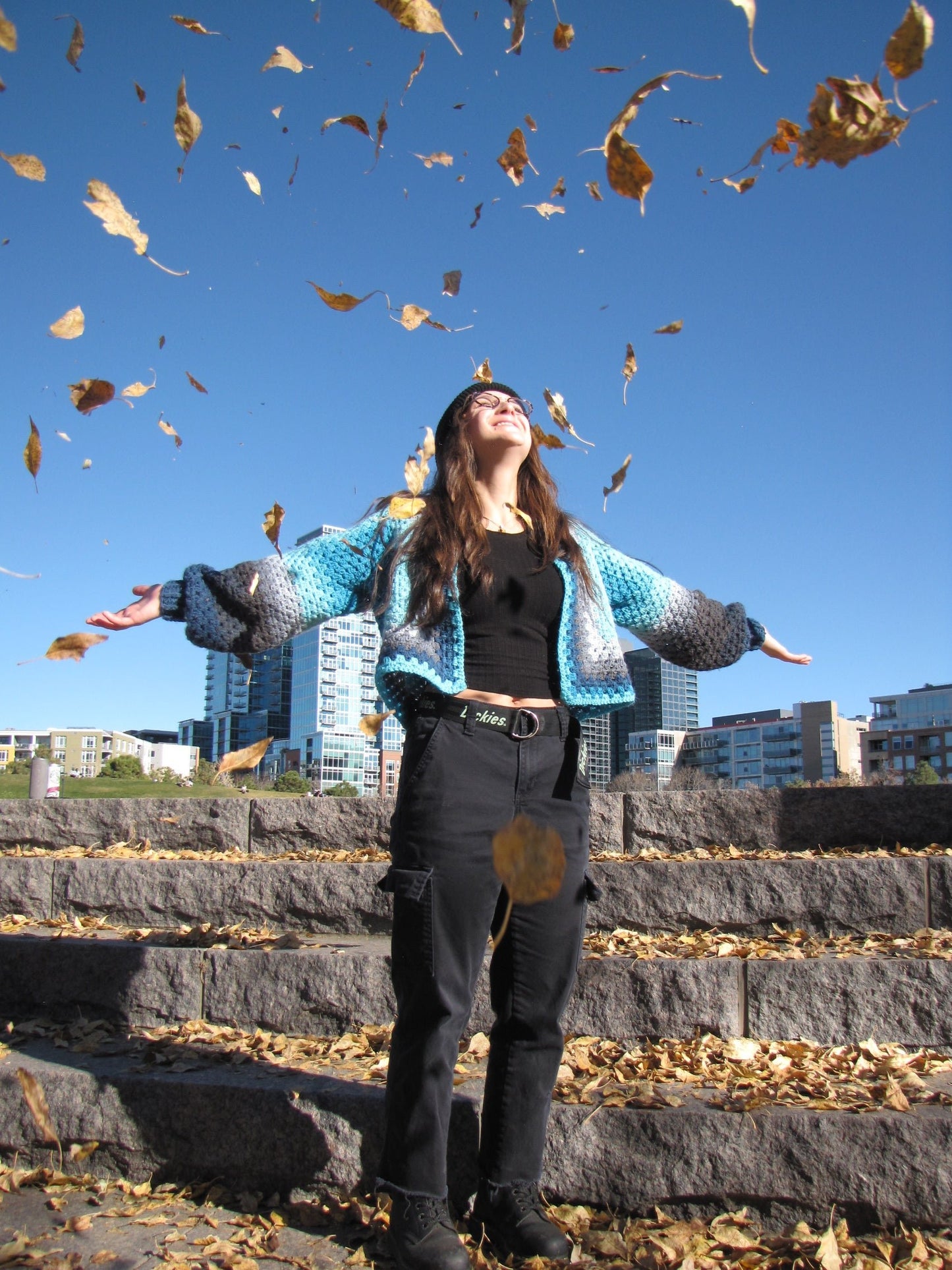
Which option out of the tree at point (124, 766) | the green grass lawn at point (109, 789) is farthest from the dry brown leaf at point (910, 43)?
the tree at point (124, 766)

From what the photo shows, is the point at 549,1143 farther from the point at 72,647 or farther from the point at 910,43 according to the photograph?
the point at 910,43

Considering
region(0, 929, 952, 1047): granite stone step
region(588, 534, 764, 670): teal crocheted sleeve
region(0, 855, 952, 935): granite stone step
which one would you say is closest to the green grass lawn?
region(0, 855, 952, 935): granite stone step

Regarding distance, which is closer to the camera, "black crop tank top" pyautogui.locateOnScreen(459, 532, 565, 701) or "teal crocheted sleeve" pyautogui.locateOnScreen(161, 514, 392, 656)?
"black crop tank top" pyautogui.locateOnScreen(459, 532, 565, 701)

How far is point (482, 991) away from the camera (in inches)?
118

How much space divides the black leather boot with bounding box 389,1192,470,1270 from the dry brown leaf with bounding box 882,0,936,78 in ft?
8.13

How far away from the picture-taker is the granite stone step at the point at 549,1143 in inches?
88.1

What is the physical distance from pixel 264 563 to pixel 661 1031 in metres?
1.83

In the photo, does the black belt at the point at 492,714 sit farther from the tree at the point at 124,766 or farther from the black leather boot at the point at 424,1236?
the tree at the point at 124,766

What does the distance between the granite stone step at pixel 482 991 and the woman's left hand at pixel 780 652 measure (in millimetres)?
926

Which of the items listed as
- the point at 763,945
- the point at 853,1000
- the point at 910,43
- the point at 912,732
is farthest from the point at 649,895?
the point at 912,732

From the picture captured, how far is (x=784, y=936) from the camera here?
3.57 metres

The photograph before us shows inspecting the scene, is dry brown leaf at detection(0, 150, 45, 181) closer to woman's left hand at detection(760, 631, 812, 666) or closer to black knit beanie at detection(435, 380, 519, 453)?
black knit beanie at detection(435, 380, 519, 453)

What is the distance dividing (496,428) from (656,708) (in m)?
94.6

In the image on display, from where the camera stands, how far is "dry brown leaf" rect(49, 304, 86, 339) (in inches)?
108
